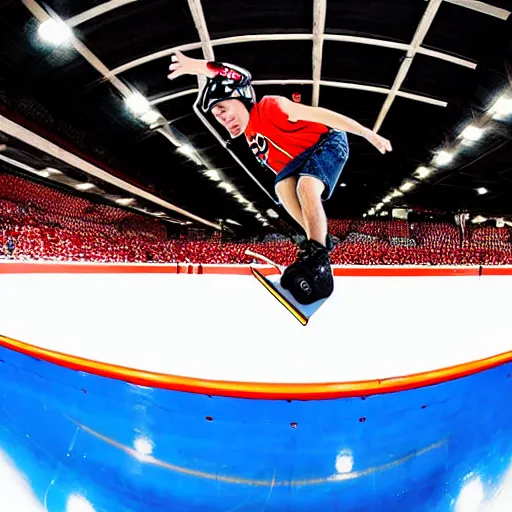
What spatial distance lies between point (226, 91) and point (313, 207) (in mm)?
692

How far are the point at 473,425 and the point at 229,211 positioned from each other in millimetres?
1632

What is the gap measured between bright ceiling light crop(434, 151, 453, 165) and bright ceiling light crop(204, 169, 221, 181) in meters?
1.28

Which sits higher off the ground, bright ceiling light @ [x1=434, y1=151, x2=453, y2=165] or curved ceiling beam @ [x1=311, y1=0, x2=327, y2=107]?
curved ceiling beam @ [x1=311, y1=0, x2=327, y2=107]

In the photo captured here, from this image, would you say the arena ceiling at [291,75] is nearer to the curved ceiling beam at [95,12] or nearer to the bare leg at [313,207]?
the curved ceiling beam at [95,12]

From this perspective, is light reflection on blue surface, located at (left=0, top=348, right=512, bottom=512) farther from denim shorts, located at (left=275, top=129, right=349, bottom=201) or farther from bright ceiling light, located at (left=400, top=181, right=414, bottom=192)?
bright ceiling light, located at (left=400, top=181, right=414, bottom=192)

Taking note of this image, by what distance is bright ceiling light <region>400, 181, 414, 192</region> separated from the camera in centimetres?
198

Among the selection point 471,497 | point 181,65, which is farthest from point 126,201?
point 471,497

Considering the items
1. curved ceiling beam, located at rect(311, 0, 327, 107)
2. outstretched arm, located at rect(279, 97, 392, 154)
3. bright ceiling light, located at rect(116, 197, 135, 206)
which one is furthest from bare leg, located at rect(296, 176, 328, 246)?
bright ceiling light, located at rect(116, 197, 135, 206)

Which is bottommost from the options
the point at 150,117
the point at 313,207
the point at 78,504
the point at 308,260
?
the point at 78,504

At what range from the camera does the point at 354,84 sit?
5.39ft

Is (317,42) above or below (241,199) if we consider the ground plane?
above

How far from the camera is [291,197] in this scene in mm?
1522

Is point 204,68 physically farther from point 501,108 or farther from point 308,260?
point 501,108

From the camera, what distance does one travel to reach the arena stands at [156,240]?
8.06ft
